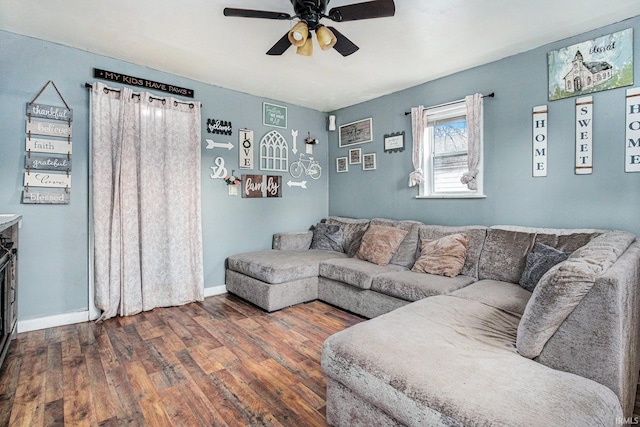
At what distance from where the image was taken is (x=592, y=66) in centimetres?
256

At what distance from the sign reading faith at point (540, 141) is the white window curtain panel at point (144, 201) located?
3.47m

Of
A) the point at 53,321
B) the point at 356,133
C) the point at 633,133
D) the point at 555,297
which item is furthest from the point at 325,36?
the point at 53,321

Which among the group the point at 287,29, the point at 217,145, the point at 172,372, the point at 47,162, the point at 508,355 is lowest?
the point at 172,372

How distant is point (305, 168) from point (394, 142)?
140 cm

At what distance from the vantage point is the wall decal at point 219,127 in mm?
3793

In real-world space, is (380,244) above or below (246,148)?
below

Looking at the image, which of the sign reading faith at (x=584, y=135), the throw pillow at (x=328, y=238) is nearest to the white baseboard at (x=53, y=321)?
the throw pillow at (x=328, y=238)

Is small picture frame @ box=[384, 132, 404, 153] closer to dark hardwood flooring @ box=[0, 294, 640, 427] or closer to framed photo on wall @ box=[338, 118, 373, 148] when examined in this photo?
framed photo on wall @ box=[338, 118, 373, 148]

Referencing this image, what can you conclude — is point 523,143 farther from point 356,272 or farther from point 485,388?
point 485,388

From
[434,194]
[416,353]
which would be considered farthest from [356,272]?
[416,353]

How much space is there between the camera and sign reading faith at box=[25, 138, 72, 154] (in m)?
2.75

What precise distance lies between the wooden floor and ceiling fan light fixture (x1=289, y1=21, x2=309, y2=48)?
2.20m

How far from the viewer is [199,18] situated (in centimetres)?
240

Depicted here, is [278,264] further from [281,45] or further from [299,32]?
[299,32]
